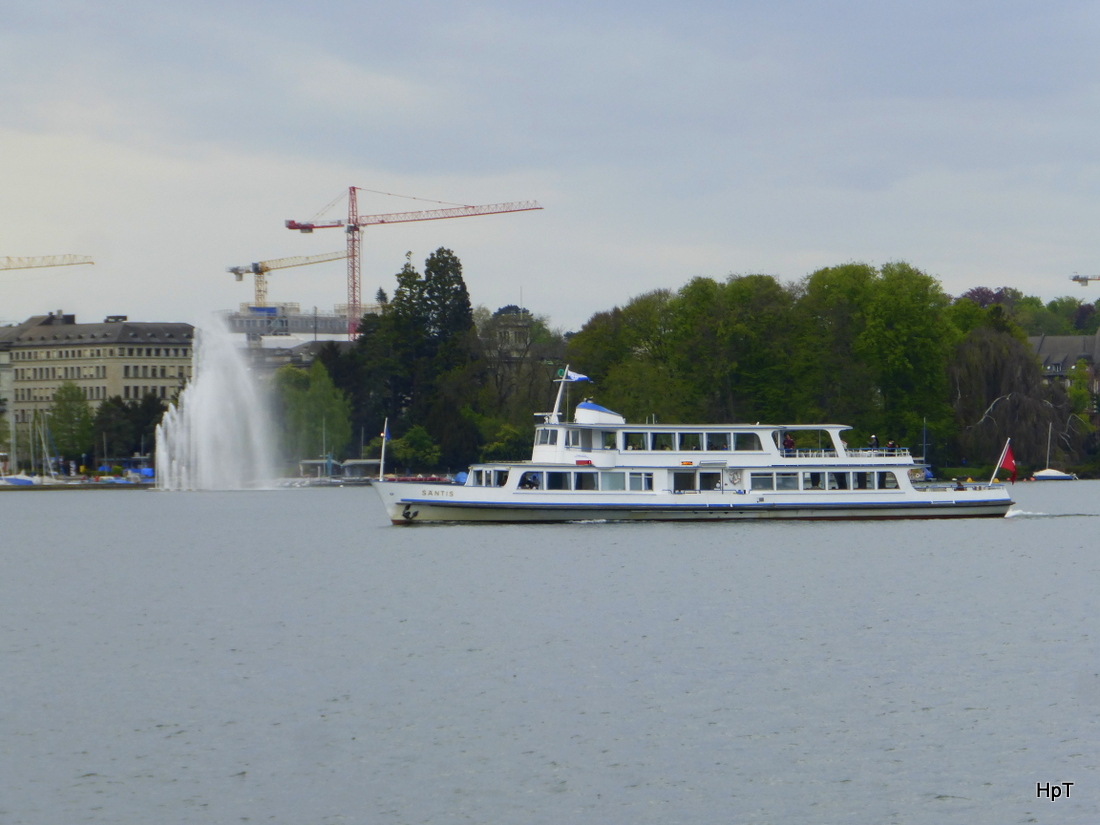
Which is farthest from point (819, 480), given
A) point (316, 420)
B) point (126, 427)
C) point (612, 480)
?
point (126, 427)

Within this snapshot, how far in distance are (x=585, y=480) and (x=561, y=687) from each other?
116ft

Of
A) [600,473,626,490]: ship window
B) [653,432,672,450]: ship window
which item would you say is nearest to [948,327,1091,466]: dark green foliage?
[653,432,672,450]: ship window

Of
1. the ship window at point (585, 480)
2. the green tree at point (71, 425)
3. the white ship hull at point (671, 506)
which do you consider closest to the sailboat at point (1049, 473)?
the white ship hull at point (671, 506)

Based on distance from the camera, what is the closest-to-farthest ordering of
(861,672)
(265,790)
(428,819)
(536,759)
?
(428,819) → (265,790) → (536,759) → (861,672)

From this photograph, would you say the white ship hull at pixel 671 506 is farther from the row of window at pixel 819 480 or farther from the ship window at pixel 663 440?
the ship window at pixel 663 440

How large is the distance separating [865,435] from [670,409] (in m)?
15.0

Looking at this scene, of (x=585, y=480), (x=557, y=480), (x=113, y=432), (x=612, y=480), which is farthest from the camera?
(x=113, y=432)

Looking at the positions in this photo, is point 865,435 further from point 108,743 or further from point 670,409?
point 108,743

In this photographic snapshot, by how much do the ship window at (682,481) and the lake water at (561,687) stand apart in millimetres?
7788

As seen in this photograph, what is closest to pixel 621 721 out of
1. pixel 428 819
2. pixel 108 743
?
pixel 428 819

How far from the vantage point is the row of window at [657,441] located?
2598 inches

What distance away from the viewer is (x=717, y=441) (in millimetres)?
67000

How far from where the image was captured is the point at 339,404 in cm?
15188

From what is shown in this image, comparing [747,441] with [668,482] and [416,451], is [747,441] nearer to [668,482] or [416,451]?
[668,482]
